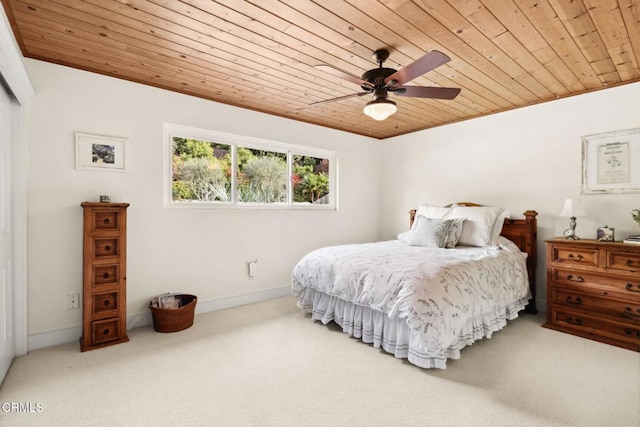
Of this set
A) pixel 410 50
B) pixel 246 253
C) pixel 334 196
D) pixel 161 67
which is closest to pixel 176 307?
pixel 246 253

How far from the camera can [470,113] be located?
404 cm

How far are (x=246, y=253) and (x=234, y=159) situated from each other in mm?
1144

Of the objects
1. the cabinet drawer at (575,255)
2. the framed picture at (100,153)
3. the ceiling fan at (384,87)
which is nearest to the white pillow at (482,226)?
the cabinet drawer at (575,255)

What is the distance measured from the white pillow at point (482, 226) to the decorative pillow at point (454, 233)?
7cm

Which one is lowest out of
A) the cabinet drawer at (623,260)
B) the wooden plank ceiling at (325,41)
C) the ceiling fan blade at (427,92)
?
the cabinet drawer at (623,260)

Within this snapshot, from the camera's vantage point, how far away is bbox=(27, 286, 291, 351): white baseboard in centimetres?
259

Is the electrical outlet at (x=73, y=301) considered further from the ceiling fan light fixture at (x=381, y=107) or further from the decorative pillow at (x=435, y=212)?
the decorative pillow at (x=435, y=212)

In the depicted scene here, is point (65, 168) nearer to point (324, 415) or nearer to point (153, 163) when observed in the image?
point (153, 163)

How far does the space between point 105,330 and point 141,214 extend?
1.07 m

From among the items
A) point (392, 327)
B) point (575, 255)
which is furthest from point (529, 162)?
point (392, 327)

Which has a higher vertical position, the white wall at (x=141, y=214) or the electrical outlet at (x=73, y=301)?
the white wall at (x=141, y=214)

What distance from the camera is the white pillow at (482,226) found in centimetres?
353

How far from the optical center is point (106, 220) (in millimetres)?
2672

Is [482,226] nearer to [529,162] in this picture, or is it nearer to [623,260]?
[529,162]
